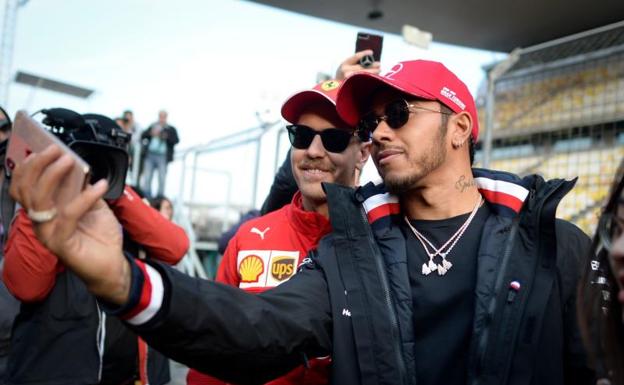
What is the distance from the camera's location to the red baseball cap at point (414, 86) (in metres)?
2.15

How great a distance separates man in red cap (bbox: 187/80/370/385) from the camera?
7.82 feet

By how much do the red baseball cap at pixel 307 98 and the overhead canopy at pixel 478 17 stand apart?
28.8 feet

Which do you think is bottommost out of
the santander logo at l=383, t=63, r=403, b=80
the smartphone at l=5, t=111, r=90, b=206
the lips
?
the smartphone at l=5, t=111, r=90, b=206

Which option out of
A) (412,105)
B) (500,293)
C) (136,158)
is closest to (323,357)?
(500,293)

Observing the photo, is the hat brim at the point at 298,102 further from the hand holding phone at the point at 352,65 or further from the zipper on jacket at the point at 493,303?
the zipper on jacket at the point at 493,303

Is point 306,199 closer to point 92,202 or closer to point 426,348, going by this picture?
point 426,348

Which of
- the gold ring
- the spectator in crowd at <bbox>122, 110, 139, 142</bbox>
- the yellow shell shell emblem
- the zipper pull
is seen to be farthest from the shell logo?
the spectator in crowd at <bbox>122, 110, 139, 142</bbox>

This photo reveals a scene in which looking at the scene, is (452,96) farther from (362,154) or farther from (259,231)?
(259,231)

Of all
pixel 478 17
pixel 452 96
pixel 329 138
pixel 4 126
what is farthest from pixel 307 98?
pixel 478 17

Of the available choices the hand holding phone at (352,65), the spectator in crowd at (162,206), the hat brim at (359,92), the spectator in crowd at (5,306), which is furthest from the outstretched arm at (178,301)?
the spectator in crowd at (162,206)

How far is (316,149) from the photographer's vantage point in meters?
2.52

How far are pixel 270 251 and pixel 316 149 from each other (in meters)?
0.48

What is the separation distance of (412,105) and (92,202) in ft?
4.32

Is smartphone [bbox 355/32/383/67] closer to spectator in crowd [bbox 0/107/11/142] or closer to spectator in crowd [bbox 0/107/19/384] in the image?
spectator in crowd [bbox 0/107/19/384]
